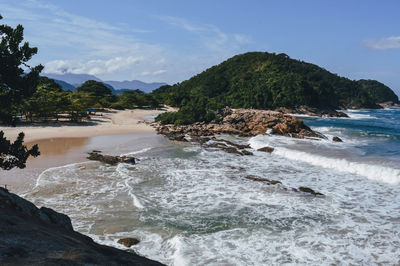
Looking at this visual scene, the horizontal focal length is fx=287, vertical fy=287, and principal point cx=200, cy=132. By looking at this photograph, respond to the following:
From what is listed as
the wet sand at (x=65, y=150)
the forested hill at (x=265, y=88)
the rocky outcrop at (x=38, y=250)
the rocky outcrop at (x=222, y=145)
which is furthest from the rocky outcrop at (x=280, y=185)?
the forested hill at (x=265, y=88)

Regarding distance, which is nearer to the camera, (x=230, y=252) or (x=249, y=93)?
(x=230, y=252)

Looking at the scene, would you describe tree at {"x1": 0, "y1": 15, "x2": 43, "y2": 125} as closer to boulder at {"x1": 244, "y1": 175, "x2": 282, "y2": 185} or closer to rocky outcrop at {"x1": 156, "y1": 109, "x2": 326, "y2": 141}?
boulder at {"x1": 244, "y1": 175, "x2": 282, "y2": 185}

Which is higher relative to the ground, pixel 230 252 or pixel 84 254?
pixel 84 254

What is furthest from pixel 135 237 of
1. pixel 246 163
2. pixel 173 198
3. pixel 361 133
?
pixel 361 133

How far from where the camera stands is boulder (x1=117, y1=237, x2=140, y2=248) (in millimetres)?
9173

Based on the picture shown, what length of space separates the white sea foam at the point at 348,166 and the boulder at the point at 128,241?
52.7 ft

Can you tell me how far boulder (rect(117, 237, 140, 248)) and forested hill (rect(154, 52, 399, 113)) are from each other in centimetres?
4788

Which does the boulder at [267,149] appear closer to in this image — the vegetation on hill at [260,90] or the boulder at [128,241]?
the boulder at [128,241]

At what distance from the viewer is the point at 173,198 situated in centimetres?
1377

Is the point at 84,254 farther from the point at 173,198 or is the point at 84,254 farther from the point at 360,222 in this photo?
the point at 360,222

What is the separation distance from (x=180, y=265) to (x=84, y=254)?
200 inches

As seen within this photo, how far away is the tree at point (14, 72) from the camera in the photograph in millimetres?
7967

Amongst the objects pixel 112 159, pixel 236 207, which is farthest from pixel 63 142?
pixel 236 207

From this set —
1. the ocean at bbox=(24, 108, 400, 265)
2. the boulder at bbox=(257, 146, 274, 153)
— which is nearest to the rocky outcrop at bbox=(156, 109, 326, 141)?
the boulder at bbox=(257, 146, 274, 153)
